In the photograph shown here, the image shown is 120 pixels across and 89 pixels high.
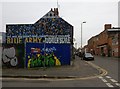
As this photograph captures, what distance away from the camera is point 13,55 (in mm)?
26000

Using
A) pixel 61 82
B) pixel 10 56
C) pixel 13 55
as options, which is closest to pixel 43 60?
pixel 13 55

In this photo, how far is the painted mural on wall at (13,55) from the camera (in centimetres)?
2586

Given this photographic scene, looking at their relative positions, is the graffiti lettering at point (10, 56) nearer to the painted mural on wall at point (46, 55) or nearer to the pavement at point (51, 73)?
the painted mural on wall at point (46, 55)

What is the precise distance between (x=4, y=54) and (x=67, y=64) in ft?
21.0

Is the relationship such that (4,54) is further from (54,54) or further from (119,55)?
(119,55)

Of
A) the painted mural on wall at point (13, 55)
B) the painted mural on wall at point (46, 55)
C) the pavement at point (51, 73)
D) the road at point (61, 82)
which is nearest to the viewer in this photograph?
the road at point (61, 82)

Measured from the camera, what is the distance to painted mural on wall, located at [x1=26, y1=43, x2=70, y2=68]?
1040 inches

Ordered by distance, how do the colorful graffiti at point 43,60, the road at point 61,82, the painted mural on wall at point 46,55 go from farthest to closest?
the painted mural on wall at point 46,55 → the colorful graffiti at point 43,60 → the road at point 61,82

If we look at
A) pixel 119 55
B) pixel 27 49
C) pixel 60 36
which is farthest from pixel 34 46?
pixel 119 55

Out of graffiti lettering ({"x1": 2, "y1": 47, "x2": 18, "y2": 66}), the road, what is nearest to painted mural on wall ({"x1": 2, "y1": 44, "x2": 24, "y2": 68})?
graffiti lettering ({"x1": 2, "y1": 47, "x2": 18, "y2": 66})

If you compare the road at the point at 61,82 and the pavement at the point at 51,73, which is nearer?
the road at the point at 61,82

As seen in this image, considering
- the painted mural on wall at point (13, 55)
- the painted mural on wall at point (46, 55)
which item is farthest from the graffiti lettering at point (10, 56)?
the painted mural on wall at point (46, 55)

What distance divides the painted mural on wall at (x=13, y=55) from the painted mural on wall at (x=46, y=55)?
59 centimetres

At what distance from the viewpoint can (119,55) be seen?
69.1 meters
